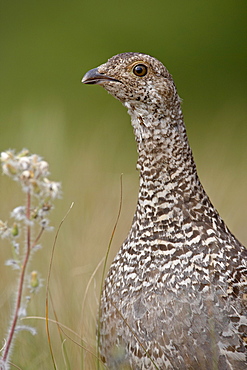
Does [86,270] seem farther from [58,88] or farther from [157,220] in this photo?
[58,88]

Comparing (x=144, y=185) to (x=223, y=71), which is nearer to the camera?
(x=144, y=185)

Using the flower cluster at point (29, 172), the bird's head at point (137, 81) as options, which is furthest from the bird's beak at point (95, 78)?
the flower cluster at point (29, 172)

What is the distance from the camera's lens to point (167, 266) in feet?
9.31

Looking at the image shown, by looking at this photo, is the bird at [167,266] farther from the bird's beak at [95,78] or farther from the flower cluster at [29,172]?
the flower cluster at [29,172]

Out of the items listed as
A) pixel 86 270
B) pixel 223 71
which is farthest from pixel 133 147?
pixel 86 270

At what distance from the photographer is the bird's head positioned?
293cm

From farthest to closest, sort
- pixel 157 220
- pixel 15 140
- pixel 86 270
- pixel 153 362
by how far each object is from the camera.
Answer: pixel 15 140 < pixel 86 270 < pixel 157 220 < pixel 153 362

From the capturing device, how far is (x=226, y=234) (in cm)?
299

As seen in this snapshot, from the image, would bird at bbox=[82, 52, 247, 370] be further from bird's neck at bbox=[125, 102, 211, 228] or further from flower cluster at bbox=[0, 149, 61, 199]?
flower cluster at bbox=[0, 149, 61, 199]

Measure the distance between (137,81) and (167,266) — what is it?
2.57 ft

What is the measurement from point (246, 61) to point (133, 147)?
383cm

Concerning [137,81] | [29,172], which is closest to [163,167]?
[137,81]

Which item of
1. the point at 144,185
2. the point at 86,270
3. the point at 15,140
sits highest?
the point at 15,140

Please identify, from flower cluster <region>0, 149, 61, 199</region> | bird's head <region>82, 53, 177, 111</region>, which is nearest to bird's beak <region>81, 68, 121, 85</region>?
bird's head <region>82, 53, 177, 111</region>
